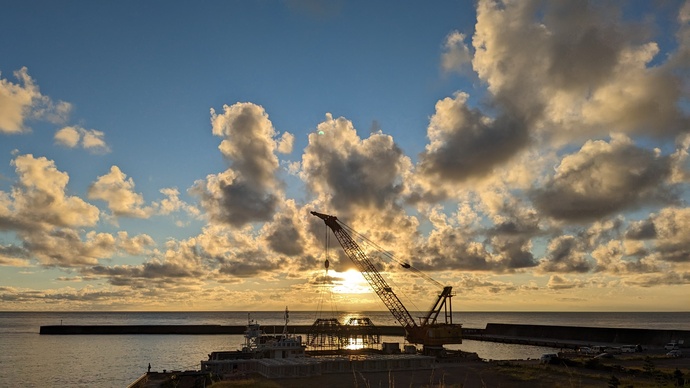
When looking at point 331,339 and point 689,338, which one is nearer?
point 689,338

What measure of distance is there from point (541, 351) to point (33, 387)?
122 m

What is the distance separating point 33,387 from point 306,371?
169 feet

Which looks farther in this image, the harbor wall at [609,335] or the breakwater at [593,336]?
the breakwater at [593,336]

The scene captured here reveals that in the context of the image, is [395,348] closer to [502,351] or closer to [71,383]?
[502,351]

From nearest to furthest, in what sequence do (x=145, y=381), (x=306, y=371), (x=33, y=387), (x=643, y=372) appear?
(x=643, y=372)
(x=306, y=371)
(x=145, y=381)
(x=33, y=387)

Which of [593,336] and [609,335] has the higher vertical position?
[609,335]

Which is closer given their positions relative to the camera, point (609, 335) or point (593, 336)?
point (609, 335)

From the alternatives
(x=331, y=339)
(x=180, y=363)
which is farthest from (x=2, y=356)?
(x=331, y=339)

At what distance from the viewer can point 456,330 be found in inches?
4811

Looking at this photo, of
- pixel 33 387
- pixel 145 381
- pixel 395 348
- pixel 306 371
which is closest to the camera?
pixel 306 371

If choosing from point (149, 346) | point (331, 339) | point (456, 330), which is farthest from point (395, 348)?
point (149, 346)

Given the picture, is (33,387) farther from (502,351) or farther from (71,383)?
(502,351)

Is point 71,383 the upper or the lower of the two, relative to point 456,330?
lower

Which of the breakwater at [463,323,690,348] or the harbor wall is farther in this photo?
the breakwater at [463,323,690,348]
